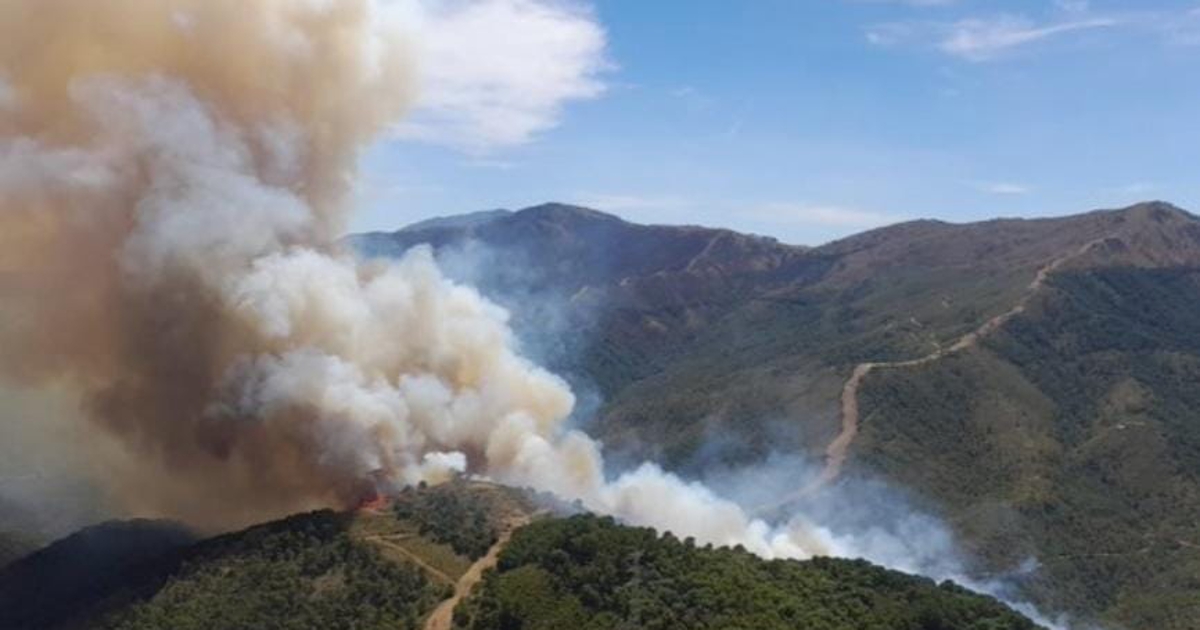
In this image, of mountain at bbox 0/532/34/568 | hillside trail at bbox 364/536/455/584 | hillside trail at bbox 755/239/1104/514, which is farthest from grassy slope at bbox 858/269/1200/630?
mountain at bbox 0/532/34/568

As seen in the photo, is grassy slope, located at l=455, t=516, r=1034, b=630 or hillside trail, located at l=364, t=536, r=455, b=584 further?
hillside trail, located at l=364, t=536, r=455, b=584

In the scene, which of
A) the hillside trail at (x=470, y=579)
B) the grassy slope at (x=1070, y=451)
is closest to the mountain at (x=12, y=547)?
the hillside trail at (x=470, y=579)

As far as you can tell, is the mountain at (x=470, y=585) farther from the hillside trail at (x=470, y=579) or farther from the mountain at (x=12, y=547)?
the mountain at (x=12, y=547)

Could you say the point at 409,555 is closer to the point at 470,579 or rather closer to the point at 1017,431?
the point at 470,579

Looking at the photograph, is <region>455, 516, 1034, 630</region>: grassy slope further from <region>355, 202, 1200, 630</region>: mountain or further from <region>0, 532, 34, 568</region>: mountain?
<region>355, 202, 1200, 630</region>: mountain

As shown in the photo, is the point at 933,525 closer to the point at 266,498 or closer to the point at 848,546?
the point at 848,546
